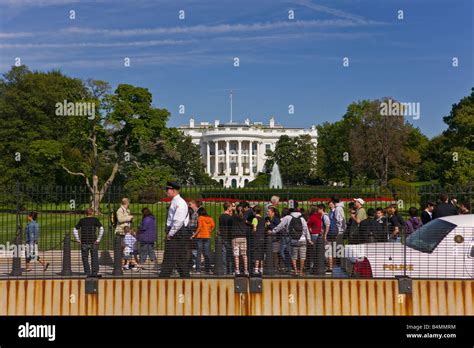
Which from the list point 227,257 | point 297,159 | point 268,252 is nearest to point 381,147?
point 297,159

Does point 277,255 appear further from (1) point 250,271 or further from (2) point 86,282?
(2) point 86,282

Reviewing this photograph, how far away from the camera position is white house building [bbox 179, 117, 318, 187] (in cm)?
Answer: 15300

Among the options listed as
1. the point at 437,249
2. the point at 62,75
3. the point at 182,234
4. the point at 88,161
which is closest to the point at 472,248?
the point at 437,249

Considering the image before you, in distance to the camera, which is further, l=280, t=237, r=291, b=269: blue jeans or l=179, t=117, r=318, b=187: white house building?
l=179, t=117, r=318, b=187: white house building

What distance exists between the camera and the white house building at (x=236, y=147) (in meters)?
153

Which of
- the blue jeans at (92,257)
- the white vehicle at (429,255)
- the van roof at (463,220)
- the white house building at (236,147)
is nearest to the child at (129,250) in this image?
the blue jeans at (92,257)

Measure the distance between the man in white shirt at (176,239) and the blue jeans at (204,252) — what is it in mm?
473

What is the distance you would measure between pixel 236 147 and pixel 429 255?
144293mm

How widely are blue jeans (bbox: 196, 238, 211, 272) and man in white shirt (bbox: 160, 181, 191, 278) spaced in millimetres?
473

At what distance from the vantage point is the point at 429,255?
12.5m

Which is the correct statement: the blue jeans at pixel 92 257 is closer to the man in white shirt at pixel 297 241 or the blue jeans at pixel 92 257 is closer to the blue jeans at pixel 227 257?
the blue jeans at pixel 227 257

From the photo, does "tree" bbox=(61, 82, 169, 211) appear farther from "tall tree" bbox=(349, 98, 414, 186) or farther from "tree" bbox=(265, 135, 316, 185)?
"tree" bbox=(265, 135, 316, 185)

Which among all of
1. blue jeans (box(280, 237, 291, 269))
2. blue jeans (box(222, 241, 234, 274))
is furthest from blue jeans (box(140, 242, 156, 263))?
blue jeans (box(280, 237, 291, 269))
